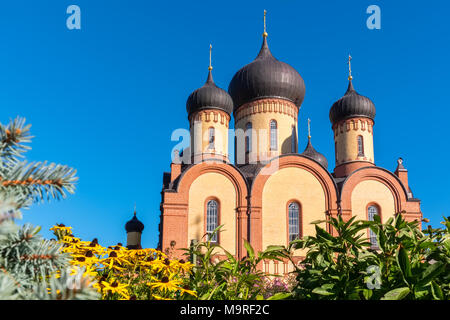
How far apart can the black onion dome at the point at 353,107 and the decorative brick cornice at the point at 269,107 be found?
2.47m

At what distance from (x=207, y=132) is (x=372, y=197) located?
8973 millimetres

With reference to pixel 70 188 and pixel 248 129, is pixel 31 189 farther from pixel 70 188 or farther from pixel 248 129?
pixel 248 129

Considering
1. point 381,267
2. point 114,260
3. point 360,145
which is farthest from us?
point 360,145

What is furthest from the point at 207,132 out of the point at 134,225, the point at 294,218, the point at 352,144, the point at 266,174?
the point at 352,144

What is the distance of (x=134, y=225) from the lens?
24.7 m

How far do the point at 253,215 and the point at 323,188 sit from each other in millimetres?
3741

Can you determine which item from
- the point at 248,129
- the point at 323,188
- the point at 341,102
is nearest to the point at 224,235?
the point at 323,188

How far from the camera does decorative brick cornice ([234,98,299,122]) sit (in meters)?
23.4

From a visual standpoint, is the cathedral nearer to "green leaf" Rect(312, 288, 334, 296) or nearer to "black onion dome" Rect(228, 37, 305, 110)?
"black onion dome" Rect(228, 37, 305, 110)

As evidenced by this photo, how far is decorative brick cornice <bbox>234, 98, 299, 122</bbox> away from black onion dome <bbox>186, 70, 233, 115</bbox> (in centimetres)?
121

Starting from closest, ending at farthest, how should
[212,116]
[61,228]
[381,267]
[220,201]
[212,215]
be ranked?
[381,267]
[61,228]
[212,215]
[220,201]
[212,116]

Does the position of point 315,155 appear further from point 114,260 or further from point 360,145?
point 114,260

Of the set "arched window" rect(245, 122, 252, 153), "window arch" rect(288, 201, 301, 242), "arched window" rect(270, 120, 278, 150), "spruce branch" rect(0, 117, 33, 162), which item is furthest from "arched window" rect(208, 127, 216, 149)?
"spruce branch" rect(0, 117, 33, 162)
